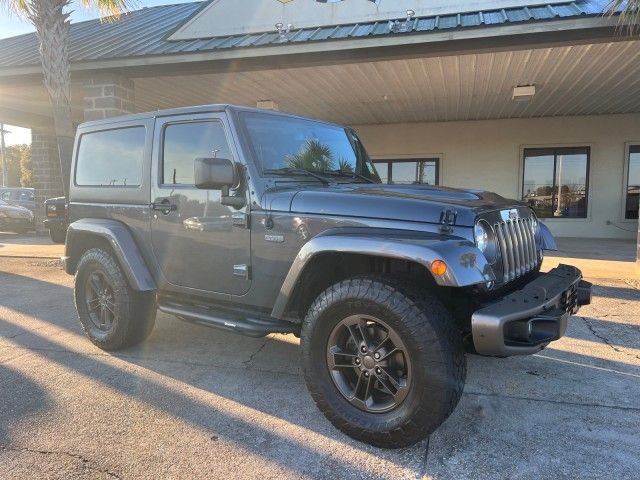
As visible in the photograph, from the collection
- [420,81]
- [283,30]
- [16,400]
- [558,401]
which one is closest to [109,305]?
[16,400]

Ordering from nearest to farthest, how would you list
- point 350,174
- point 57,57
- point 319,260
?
point 319,260 → point 350,174 → point 57,57

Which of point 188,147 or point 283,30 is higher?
point 283,30

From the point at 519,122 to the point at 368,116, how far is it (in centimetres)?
414

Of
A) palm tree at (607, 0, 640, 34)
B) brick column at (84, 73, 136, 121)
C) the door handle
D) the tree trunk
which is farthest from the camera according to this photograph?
brick column at (84, 73, 136, 121)

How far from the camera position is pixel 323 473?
96.1 inches

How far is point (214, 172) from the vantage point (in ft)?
9.76

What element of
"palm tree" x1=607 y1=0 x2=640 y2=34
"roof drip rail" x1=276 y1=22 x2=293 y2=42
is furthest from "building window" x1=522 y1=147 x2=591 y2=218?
"roof drip rail" x1=276 y1=22 x2=293 y2=42

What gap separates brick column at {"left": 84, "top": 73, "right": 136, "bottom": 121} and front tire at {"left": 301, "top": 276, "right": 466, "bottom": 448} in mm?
7230

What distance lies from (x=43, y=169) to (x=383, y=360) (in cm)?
1450

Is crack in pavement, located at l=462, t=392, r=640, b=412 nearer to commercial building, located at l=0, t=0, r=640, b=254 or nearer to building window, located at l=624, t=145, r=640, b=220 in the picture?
commercial building, located at l=0, t=0, r=640, b=254

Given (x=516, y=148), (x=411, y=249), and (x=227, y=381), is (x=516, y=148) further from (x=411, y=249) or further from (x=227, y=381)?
(x=411, y=249)

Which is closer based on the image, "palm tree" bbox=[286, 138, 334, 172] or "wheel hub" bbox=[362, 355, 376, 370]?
"wheel hub" bbox=[362, 355, 376, 370]

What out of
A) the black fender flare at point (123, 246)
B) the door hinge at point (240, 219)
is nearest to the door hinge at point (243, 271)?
the door hinge at point (240, 219)

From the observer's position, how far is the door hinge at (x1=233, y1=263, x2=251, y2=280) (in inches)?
128
